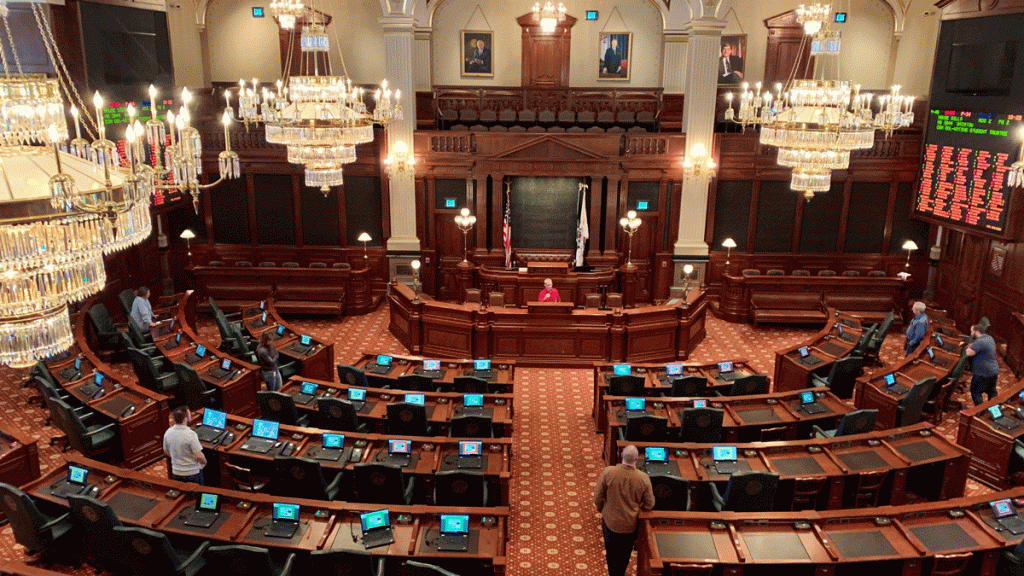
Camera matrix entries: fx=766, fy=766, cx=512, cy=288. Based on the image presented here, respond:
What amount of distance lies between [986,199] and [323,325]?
40.1 feet

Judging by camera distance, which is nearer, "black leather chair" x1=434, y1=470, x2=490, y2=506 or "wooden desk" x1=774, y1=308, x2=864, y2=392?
Answer: "black leather chair" x1=434, y1=470, x2=490, y2=506

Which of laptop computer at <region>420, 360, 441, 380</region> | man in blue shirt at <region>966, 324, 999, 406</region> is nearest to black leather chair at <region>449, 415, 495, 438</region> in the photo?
laptop computer at <region>420, 360, 441, 380</region>

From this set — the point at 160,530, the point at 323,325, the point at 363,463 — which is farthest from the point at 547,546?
the point at 323,325

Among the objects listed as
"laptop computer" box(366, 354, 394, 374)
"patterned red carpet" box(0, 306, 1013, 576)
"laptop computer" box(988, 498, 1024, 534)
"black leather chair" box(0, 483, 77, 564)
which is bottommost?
"patterned red carpet" box(0, 306, 1013, 576)

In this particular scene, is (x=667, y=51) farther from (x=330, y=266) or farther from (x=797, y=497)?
(x=797, y=497)

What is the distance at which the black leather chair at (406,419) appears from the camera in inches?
349

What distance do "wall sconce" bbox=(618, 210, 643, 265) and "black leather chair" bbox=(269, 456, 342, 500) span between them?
9.27m

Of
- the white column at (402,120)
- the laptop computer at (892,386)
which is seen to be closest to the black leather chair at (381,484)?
the laptop computer at (892,386)

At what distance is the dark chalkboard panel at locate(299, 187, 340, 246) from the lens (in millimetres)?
16844

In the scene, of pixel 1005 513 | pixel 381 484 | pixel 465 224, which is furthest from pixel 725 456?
pixel 465 224

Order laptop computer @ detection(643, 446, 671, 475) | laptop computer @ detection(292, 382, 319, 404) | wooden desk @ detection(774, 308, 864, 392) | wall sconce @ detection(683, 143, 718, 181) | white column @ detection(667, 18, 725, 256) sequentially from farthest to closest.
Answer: wall sconce @ detection(683, 143, 718, 181) < white column @ detection(667, 18, 725, 256) < wooden desk @ detection(774, 308, 864, 392) < laptop computer @ detection(292, 382, 319, 404) < laptop computer @ detection(643, 446, 671, 475)

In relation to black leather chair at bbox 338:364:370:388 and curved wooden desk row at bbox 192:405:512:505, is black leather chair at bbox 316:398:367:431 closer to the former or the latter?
curved wooden desk row at bbox 192:405:512:505

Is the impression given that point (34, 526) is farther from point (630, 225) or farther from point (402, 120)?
point (630, 225)

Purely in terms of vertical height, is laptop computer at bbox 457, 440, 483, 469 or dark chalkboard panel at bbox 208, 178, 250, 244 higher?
dark chalkboard panel at bbox 208, 178, 250, 244
